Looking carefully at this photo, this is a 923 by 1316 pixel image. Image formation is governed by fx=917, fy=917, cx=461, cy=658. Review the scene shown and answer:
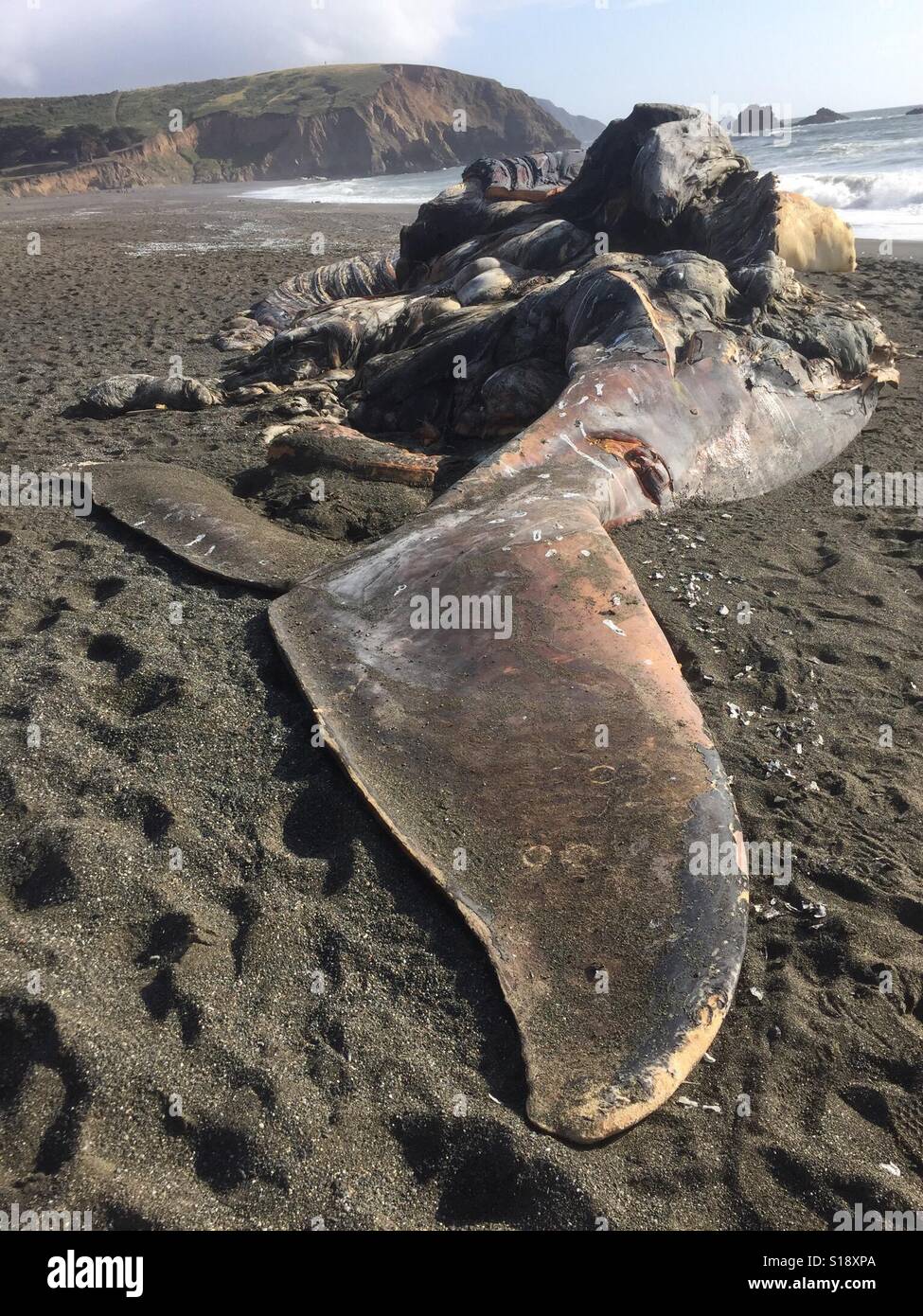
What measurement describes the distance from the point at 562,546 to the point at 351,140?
92.7m

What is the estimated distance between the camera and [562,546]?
3703mm

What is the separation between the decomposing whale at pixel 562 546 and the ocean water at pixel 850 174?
11.2m

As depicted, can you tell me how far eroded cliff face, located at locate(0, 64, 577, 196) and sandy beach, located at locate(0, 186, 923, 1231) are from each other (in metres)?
54.6

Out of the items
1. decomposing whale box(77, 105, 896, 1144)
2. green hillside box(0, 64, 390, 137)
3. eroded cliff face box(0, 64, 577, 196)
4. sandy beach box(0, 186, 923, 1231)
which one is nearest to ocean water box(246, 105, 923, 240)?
decomposing whale box(77, 105, 896, 1144)

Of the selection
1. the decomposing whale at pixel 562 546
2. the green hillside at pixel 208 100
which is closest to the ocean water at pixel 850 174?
the decomposing whale at pixel 562 546

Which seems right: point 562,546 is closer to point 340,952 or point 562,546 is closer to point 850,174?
point 340,952

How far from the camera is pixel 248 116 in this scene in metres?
76.9

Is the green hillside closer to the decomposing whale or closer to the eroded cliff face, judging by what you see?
the eroded cliff face

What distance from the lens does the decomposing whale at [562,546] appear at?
2.35 m

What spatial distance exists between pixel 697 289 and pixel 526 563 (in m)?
3.46

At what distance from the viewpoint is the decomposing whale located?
2352mm

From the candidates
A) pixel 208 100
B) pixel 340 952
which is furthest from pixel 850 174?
pixel 208 100
